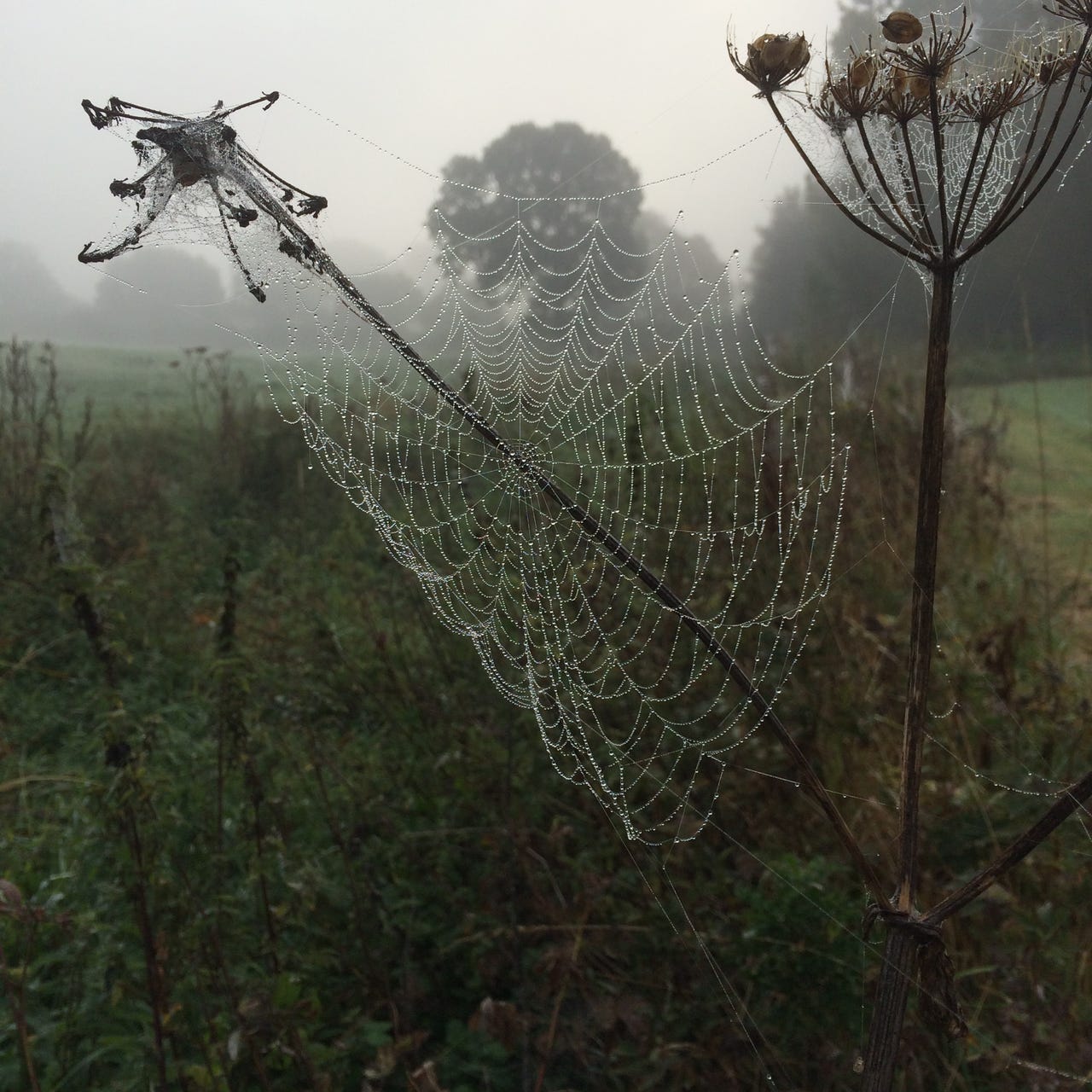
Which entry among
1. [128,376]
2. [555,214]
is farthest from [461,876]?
[128,376]

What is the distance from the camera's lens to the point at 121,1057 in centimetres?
218

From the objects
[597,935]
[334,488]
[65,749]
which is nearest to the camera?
[597,935]

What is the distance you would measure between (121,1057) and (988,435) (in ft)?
14.6

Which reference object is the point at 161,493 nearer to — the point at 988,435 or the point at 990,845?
the point at 988,435

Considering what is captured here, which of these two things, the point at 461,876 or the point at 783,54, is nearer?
the point at 783,54

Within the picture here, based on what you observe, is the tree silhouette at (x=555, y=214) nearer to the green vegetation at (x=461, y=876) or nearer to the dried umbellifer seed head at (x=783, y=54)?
the green vegetation at (x=461, y=876)

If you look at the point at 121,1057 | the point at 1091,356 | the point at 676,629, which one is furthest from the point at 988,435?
the point at 121,1057

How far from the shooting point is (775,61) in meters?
1.05

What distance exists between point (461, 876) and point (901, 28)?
2311mm

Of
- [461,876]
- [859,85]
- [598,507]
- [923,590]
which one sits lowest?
[461,876]

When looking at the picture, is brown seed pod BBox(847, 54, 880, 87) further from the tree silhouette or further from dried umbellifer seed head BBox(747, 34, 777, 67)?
the tree silhouette

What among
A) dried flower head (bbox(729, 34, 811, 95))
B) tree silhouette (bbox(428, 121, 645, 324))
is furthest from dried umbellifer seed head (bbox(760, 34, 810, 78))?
tree silhouette (bbox(428, 121, 645, 324))

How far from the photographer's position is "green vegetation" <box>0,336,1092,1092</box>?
6.31ft

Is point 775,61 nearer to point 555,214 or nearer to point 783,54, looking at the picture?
point 783,54
